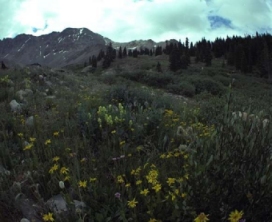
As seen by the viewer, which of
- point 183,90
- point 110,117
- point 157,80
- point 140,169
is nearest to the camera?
point 140,169

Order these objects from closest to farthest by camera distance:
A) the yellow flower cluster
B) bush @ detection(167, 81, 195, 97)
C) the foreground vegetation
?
the foreground vegetation → the yellow flower cluster → bush @ detection(167, 81, 195, 97)

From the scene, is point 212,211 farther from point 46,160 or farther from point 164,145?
point 46,160

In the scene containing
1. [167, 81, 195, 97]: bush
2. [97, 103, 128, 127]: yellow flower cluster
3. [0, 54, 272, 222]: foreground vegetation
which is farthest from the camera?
[167, 81, 195, 97]: bush

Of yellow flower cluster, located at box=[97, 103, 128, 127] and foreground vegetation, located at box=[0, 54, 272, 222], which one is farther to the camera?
yellow flower cluster, located at box=[97, 103, 128, 127]

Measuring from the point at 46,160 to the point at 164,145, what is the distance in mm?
1596

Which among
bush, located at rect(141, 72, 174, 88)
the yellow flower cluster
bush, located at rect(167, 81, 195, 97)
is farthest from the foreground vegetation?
bush, located at rect(141, 72, 174, 88)

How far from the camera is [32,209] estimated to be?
320 centimetres

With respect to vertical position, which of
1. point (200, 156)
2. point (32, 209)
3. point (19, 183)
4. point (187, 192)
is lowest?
point (32, 209)

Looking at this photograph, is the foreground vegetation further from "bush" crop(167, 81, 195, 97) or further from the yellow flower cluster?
"bush" crop(167, 81, 195, 97)

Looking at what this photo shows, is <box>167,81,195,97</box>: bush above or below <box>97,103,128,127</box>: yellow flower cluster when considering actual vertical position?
below

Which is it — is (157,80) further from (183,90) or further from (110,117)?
(110,117)

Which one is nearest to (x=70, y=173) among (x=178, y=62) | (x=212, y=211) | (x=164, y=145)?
(x=164, y=145)

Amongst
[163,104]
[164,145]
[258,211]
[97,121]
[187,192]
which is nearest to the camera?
[258,211]

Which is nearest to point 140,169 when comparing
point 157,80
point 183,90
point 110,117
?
point 110,117
